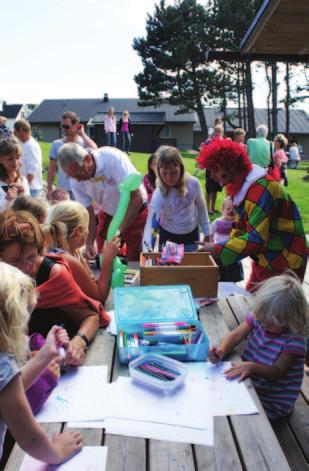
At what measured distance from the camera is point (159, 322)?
64.2 inches

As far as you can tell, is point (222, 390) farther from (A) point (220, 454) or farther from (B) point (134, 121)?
(B) point (134, 121)

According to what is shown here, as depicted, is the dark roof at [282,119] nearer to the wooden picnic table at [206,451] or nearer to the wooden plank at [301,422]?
the wooden plank at [301,422]

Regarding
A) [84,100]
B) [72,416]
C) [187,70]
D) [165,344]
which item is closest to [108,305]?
[165,344]

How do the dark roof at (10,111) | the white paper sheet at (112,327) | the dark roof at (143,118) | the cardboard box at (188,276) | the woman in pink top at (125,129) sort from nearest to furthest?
1. the white paper sheet at (112,327)
2. the cardboard box at (188,276)
3. the woman in pink top at (125,129)
4. the dark roof at (143,118)
5. the dark roof at (10,111)

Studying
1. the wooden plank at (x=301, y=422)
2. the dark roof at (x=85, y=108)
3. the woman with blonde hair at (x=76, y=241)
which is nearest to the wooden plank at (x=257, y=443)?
the wooden plank at (x=301, y=422)

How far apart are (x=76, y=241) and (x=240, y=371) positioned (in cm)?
108

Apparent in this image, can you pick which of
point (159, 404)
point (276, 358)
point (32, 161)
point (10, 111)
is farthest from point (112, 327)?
point (10, 111)

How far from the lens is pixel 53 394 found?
4.49 feet

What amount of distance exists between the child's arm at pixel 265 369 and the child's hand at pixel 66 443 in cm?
58

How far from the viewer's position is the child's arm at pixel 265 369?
1.47m

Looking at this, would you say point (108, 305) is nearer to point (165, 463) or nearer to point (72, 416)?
point (72, 416)

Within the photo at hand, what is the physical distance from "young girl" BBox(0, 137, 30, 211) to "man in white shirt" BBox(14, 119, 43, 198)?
1.50 meters

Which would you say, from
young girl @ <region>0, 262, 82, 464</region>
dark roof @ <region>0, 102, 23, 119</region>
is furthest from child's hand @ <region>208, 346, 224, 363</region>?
dark roof @ <region>0, 102, 23, 119</region>

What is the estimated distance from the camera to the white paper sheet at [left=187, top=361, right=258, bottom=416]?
1.27 meters
